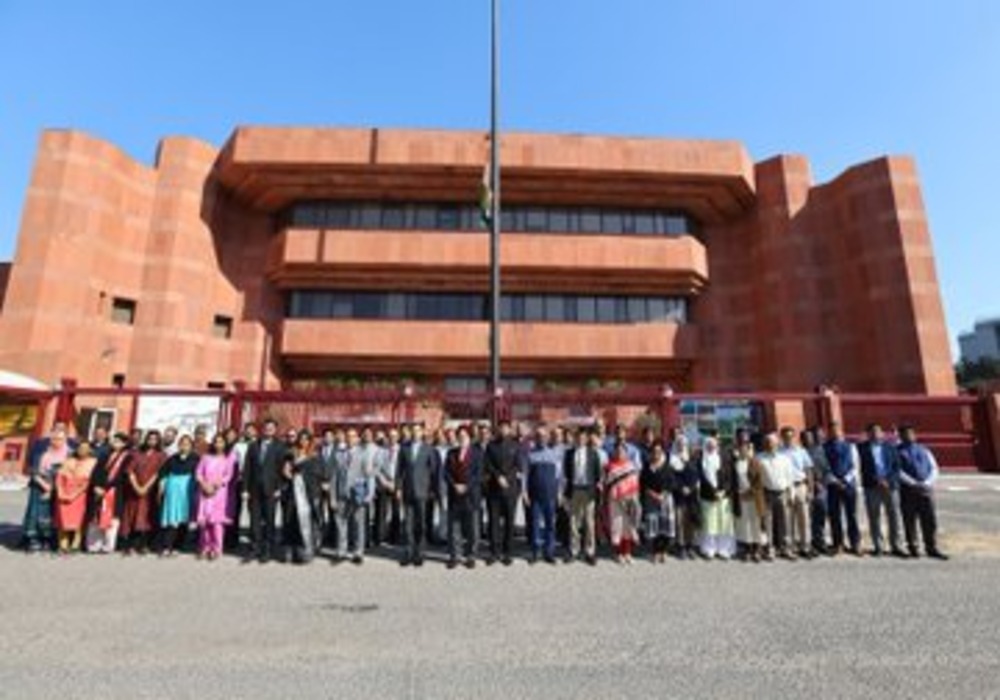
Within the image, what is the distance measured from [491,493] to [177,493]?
15.0 feet

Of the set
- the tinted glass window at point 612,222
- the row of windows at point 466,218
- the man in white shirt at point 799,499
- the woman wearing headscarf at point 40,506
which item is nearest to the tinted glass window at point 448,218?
the row of windows at point 466,218

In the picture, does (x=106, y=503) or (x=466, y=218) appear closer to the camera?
(x=106, y=503)

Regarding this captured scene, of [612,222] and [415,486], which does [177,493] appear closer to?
[415,486]

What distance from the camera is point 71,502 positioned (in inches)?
345

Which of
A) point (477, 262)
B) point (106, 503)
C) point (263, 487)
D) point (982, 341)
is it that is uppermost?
point (982, 341)

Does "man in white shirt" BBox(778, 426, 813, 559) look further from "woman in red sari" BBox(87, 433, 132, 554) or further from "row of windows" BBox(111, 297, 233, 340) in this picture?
"row of windows" BBox(111, 297, 233, 340)

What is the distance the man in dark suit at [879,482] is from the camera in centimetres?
880

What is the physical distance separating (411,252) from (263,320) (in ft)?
27.2

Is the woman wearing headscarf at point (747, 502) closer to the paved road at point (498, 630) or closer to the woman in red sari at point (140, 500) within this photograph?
the paved road at point (498, 630)

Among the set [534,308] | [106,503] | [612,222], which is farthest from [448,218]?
[106,503]

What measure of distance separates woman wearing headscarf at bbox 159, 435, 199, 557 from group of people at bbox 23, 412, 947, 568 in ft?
0.07

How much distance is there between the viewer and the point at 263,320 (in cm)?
3008

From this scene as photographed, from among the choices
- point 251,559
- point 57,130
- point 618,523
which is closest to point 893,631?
point 618,523

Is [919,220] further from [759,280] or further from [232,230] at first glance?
[232,230]
